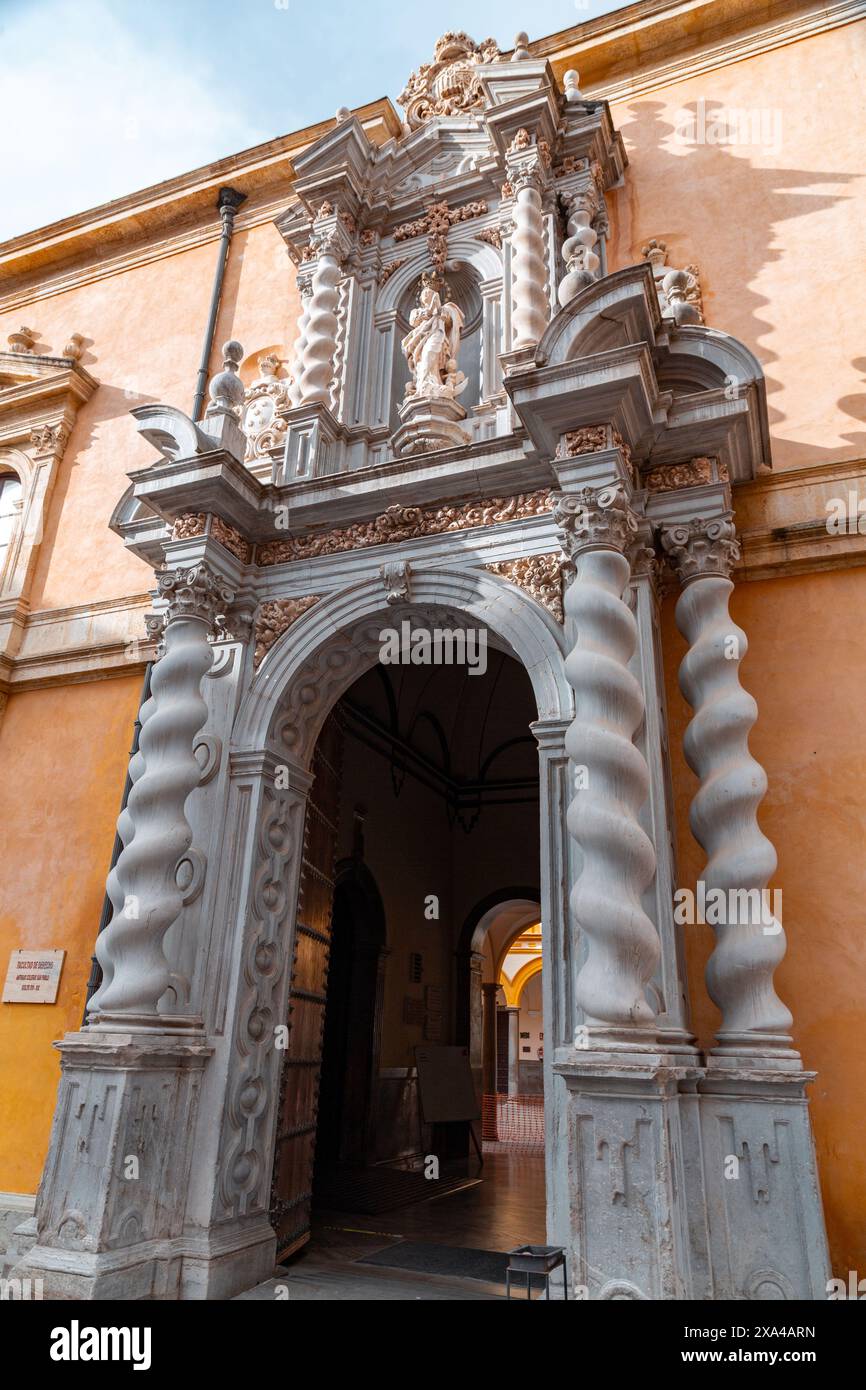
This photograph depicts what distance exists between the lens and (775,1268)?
3.71 meters

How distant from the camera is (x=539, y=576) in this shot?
5.18 metres

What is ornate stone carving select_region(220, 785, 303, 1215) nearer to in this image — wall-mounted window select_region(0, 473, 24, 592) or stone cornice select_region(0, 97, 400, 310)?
wall-mounted window select_region(0, 473, 24, 592)

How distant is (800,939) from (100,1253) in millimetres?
3673

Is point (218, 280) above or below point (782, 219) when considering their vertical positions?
above

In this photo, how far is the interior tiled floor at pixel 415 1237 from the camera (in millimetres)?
4633

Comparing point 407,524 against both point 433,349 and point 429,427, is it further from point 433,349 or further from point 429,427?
point 433,349

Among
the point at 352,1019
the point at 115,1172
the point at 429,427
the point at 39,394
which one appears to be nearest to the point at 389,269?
the point at 429,427

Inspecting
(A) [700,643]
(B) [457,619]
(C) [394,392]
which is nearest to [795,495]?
(A) [700,643]

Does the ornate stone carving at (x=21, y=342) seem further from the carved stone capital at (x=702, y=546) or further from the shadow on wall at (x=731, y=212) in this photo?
the carved stone capital at (x=702, y=546)

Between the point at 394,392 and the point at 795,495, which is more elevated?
the point at 394,392

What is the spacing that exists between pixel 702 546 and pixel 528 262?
→ 284cm

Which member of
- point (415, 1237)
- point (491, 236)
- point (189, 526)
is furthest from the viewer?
point (491, 236)

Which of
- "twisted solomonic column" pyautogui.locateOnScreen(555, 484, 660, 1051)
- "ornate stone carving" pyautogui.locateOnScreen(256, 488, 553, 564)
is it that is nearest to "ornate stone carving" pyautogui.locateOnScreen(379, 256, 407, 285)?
"ornate stone carving" pyautogui.locateOnScreen(256, 488, 553, 564)

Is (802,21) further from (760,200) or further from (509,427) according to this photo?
(509,427)
